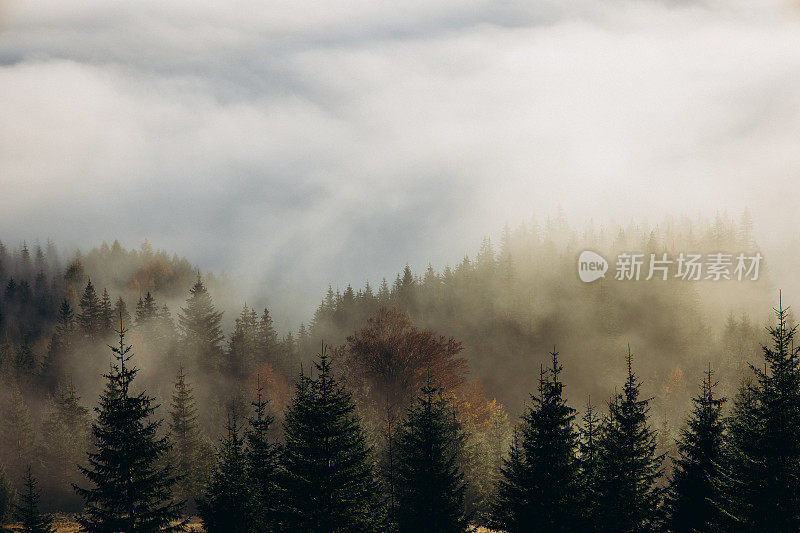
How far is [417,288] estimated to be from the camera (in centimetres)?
16750

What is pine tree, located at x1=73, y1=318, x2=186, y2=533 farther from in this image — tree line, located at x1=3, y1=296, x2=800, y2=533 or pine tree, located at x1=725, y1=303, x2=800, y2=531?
pine tree, located at x1=725, y1=303, x2=800, y2=531

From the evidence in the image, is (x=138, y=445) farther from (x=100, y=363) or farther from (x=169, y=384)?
(x=100, y=363)

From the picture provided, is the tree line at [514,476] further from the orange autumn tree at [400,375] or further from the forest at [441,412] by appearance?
the orange autumn tree at [400,375]

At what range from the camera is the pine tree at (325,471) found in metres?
26.1

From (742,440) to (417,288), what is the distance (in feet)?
468

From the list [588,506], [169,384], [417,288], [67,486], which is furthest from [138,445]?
[417,288]

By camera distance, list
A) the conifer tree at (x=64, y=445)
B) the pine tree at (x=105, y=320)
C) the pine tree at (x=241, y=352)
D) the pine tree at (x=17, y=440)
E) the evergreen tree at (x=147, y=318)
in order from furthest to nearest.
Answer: the pine tree at (x=105, y=320) < the evergreen tree at (x=147, y=318) < the pine tree at (x=241, y=352) < the pine tree at (x=17, y=440) < the conifer tree at (x=64, y=445)

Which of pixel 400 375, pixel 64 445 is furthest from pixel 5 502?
pixel 400 375

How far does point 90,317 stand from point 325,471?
109973 millimetres

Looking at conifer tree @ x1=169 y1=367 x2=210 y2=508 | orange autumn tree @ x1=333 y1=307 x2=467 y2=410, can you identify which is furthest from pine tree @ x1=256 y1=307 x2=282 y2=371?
conifer tree @ x1=169 y1=367 x2=210 y2=508

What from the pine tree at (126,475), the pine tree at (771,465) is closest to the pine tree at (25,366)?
the pine tree at (126,475)

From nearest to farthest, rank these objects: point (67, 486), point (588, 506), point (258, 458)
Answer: point (588, 506)
point (258, 458)
point (67, 486)

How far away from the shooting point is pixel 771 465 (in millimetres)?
23984

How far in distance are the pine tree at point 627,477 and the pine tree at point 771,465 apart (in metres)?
3.84
